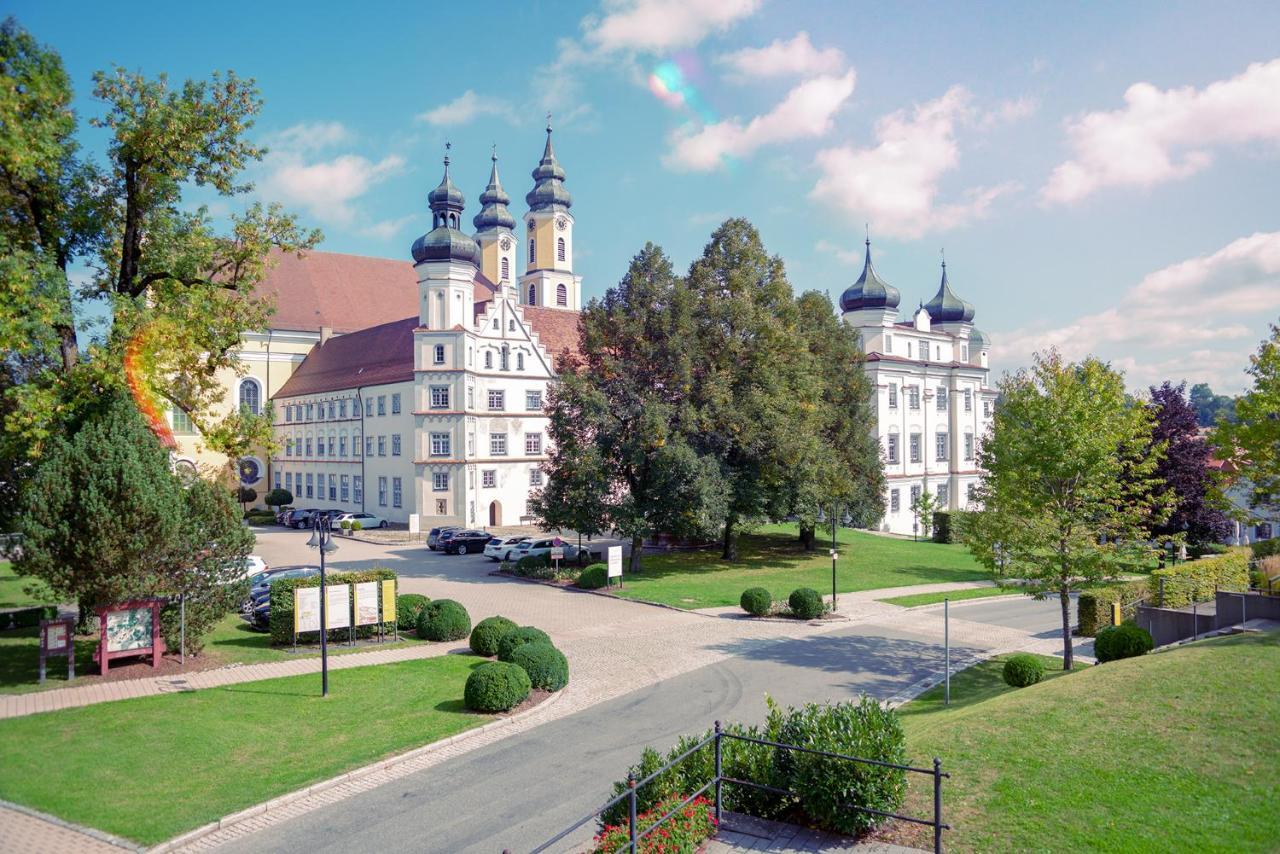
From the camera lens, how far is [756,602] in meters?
27.6

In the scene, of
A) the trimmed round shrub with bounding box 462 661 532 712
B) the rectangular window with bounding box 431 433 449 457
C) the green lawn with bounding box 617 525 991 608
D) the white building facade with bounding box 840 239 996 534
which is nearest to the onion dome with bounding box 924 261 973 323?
the white building facade with bounding box 840 239 996 534

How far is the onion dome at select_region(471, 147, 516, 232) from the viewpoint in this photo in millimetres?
83875

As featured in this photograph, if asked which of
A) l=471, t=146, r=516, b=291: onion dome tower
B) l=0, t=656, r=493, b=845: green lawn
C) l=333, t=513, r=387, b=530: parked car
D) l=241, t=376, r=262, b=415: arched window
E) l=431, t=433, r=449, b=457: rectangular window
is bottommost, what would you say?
l=0, t=656, r=493, b=845: green lawn

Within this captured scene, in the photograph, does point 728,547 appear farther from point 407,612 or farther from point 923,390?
point 923,390

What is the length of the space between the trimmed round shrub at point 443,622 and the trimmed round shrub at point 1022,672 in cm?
1440

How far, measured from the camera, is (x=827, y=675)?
2039cm

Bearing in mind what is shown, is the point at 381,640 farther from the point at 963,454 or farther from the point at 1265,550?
the point at 963,454

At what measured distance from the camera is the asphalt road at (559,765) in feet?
37.0

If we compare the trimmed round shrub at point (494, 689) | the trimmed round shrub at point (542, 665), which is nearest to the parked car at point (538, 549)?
the trimmed round shrub at point (542, 665)

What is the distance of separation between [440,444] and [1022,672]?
1591 inches

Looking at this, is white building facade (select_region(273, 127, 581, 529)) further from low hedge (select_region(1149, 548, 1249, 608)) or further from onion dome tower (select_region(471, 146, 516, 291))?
low hedge (select_region(1149, 548, 1249, 608))

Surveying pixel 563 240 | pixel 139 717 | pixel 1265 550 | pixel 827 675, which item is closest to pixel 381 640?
pixel 139 717

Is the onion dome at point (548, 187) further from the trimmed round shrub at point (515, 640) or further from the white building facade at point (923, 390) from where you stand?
the trimmed round shrub at point (515, 640)

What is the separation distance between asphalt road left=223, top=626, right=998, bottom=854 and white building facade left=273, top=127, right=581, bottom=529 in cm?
3035
